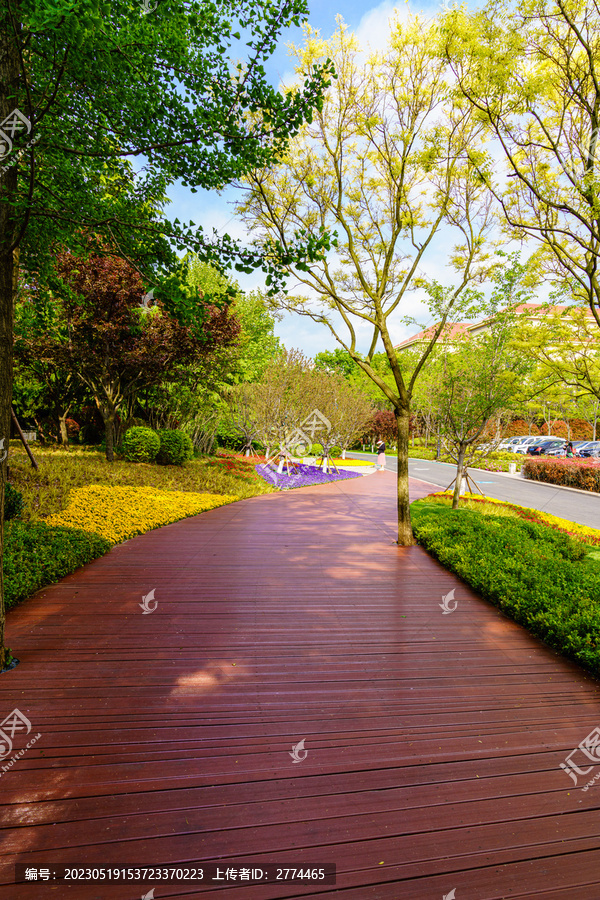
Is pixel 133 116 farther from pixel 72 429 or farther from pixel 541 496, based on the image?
pixel 72 429

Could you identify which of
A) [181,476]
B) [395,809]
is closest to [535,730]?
[395,809]

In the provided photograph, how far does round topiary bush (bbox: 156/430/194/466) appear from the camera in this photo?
13.6 metres

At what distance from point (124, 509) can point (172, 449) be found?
223 inches

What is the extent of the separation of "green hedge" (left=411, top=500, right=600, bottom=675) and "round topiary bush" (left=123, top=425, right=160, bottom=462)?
8.87 metres

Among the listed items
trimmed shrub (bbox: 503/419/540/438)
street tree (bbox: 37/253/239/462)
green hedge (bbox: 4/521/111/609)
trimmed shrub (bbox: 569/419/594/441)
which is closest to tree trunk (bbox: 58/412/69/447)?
street tree (bbox: 37/253/239/462)

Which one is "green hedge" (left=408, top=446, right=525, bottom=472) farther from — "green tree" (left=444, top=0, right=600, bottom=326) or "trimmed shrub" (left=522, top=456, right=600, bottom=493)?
"green tree" (left=444, top=0, right=600, bottom=326)

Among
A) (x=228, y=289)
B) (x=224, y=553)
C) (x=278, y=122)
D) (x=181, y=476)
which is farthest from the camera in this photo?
(x=181, y=476)

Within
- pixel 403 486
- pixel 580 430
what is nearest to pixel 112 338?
pixel 403 486

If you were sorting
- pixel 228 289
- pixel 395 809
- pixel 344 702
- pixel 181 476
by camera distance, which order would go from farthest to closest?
pixel 181 476, pixel 228 289, pixel 344 702, pixel 395 809

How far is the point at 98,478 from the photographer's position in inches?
388

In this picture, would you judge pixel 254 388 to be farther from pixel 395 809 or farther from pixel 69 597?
pixel 395 809

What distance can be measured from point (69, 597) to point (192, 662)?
2070 mm

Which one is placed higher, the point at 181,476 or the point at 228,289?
the point at 228,289

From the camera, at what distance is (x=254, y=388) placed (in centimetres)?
1647
